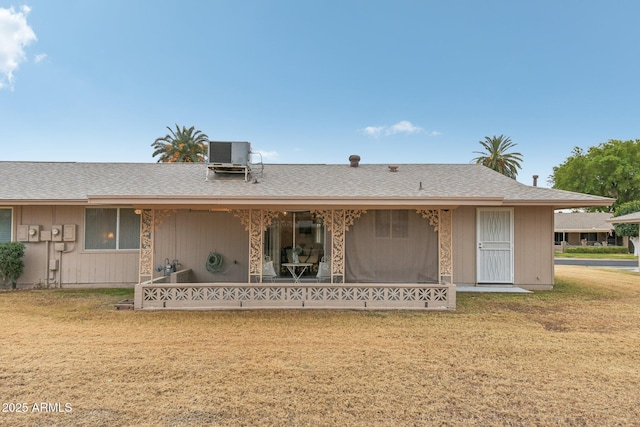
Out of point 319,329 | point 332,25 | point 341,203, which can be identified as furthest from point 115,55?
point 319,329

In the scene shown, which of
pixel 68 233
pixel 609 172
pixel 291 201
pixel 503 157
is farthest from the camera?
pixel 609 172

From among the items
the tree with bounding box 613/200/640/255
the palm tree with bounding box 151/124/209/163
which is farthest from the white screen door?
the palm tree with bounding box 151/124/209/163

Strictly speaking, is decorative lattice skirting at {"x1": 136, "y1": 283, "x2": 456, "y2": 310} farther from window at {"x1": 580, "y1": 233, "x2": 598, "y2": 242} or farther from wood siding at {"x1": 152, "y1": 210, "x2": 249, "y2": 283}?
window at {"x1": 580, "y1": 233, "x2": 598, "y2": 242}

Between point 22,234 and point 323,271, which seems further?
point 22,234

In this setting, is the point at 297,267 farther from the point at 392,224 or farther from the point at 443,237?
the point at 443,237

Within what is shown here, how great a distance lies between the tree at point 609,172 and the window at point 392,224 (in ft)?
136

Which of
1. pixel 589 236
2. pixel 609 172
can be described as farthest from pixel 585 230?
pixel 609 172

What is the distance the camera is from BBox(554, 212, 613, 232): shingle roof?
3212cm

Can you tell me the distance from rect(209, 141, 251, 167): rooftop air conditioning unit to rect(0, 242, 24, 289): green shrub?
5.32 m

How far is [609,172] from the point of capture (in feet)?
123

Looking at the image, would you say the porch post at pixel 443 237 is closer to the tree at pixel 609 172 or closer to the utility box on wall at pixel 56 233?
the utility box on wall at pixel 56 233

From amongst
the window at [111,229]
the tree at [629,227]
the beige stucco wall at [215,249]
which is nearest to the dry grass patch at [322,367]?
the beige stucco wall at [215,249]

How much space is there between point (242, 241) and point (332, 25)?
13014 millimetres

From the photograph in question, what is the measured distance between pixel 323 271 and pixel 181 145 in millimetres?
27871
